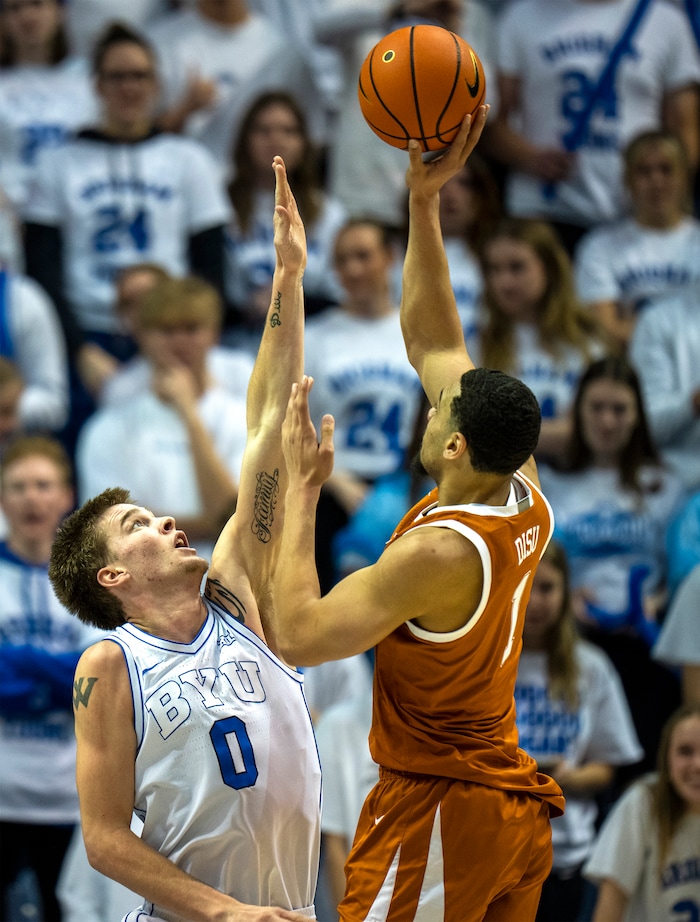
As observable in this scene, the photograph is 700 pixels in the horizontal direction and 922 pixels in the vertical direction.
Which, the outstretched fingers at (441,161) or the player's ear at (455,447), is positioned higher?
the outstretched fingers at (441,161)

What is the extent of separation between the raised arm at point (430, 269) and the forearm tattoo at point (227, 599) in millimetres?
823

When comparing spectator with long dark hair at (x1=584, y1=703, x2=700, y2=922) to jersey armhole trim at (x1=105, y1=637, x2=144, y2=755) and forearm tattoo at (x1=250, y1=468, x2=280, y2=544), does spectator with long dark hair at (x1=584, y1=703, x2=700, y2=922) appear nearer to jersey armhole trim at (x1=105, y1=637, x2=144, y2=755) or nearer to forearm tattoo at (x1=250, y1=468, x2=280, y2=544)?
forearm tattoo at (x1=250, y1=468, x2=280, y2=544)

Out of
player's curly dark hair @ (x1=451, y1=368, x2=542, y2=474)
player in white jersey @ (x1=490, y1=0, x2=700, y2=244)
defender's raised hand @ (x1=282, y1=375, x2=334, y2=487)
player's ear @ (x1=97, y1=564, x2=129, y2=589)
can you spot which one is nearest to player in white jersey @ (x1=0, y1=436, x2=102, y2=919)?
player's ear @ (x1=97, y1=564, x2=129, y2=589)

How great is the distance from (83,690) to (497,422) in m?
1.22

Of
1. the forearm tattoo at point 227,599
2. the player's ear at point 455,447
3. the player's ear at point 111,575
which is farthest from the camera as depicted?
the forearm tattoo at point 227,599

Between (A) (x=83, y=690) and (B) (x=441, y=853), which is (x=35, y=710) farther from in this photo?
(B) (x=441, y=853)

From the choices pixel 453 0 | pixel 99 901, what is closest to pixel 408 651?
pixel 99 901

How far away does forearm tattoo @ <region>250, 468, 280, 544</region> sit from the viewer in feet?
12.9

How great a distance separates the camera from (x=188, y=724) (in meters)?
3.57

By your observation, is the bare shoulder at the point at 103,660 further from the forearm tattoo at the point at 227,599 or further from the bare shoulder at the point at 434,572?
the bare shoulder at the point at 434,572

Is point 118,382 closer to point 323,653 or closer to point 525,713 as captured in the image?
point 525,713

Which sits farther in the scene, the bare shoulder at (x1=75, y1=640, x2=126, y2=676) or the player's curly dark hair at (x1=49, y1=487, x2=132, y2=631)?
the player's curly dark hair at (x1=49, y1=487, x2=132, y2=631)

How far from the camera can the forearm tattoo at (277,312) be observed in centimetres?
407

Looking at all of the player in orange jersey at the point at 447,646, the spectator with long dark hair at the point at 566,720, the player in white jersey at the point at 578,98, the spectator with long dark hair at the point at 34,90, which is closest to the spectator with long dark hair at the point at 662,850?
the spectator with long dark hair at the point at 566,720
